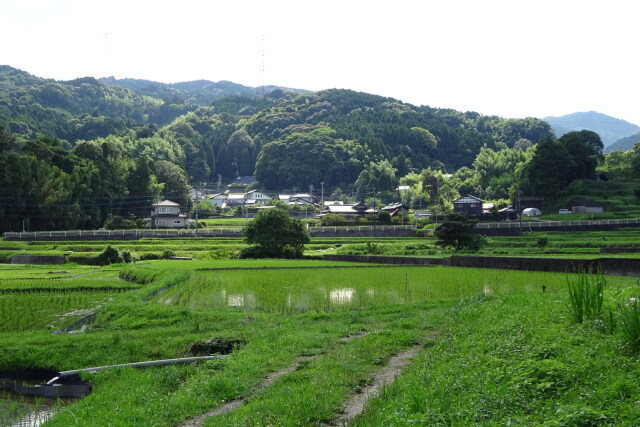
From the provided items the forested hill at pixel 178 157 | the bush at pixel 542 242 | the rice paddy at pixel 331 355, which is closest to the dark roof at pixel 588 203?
the forested hill at pixel 178 157

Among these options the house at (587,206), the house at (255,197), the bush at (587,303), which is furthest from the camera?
the house at (255,197)

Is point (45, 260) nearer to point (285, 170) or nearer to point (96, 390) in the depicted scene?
point (96, 390)

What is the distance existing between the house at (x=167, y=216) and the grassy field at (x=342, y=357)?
63.2 meters

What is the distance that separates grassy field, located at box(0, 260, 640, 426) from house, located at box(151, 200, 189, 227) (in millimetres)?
63159

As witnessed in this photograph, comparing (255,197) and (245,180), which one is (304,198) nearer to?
(255,197)

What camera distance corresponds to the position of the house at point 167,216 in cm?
8406

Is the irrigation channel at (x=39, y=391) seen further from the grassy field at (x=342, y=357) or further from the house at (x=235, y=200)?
the house at (x=235, y=200)

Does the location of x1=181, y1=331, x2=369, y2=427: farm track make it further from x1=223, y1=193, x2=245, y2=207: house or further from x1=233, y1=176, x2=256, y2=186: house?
x1=233, y1=176, x2=256, y2=186: house

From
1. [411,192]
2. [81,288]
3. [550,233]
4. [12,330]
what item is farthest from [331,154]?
[12,330]

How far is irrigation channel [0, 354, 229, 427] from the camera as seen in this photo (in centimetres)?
1002

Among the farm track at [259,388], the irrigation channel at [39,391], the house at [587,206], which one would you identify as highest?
the house at [587,206]

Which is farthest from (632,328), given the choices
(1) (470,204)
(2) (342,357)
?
(1) (470,204)

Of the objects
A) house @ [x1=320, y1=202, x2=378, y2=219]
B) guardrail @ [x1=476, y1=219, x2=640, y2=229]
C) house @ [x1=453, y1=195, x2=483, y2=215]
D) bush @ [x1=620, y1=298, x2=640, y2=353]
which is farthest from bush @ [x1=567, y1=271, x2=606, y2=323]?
house @ [x1=320, y1=202, x2=378, y2=219]

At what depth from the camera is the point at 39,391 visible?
11.6m
